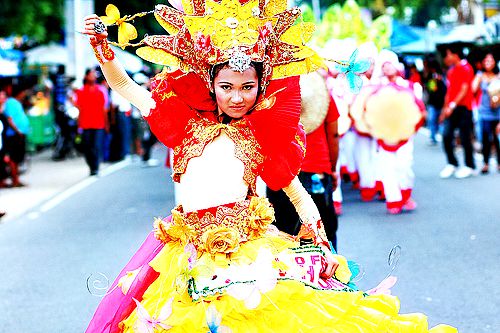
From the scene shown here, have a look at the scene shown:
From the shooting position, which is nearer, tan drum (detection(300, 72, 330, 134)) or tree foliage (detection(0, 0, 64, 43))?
tan drum (detection(300, 72, 330, 134))

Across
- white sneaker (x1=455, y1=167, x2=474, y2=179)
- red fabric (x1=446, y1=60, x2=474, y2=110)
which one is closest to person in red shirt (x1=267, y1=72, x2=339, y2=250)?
red fabric (x1=446, y1=60, x2=474, y2=110)

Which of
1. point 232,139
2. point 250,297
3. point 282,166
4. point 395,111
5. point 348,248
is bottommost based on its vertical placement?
point 348,248

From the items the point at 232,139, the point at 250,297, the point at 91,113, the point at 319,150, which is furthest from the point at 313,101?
the point at 91,113

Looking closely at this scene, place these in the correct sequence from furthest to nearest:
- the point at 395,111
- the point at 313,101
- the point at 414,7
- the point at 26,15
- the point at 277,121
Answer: the point at 414,7 < the point at 26,15 < the point at 395,111 < the point at 313,101 < the point at 277,121

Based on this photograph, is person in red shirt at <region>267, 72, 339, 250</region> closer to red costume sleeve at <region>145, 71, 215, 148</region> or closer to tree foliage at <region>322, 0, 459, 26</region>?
red costume sleeve at <region>145, 71, 215, 148</region>

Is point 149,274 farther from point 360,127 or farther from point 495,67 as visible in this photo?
point 495,67

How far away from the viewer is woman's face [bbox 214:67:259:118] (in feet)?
13.7

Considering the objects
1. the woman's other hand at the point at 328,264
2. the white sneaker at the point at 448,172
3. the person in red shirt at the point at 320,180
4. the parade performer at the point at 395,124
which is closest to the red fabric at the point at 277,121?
the woman's other hand at the point at 328,264

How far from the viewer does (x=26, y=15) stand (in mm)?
30797

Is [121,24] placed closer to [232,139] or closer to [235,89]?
[235,89]

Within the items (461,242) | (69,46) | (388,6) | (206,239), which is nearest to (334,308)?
(206,239)

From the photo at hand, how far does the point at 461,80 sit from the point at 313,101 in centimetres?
833

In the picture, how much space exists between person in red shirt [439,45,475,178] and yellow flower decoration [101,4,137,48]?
37.7ft

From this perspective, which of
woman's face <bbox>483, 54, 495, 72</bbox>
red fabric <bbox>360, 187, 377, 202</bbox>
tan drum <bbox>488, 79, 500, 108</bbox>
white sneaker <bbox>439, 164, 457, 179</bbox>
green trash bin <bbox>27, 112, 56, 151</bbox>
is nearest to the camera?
red fabric <bbox>360, 187, 377, 202</bbox>
